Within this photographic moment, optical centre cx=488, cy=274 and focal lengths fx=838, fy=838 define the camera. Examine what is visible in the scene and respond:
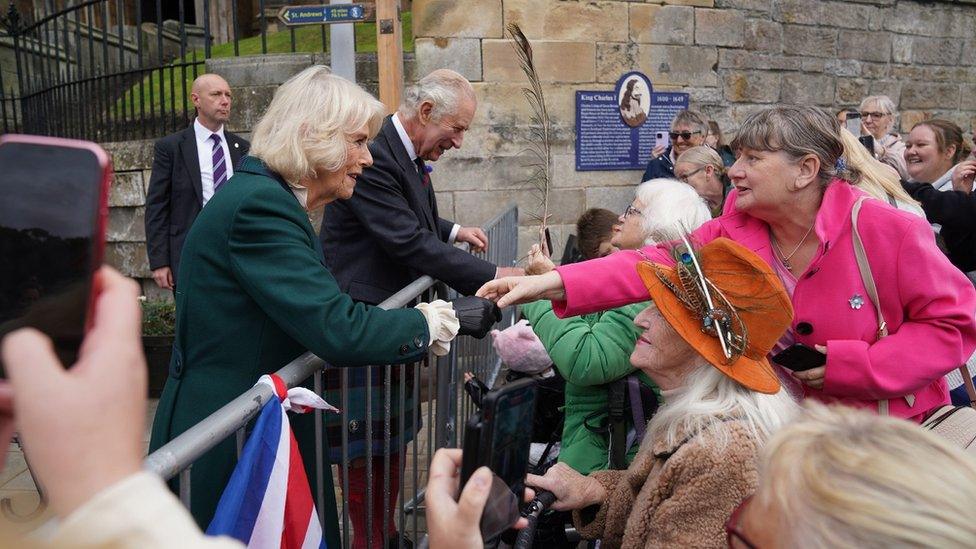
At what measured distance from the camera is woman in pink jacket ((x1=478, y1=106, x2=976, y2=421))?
2521mm

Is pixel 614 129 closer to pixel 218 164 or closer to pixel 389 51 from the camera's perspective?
pixel 389 51

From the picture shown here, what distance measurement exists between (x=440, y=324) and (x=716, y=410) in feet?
2.76

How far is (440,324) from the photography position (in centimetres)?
250

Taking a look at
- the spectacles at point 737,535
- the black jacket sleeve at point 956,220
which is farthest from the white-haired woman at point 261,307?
the black jacket sleeve at point 956,220

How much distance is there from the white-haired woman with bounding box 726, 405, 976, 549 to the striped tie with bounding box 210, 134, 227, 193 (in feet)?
18.3

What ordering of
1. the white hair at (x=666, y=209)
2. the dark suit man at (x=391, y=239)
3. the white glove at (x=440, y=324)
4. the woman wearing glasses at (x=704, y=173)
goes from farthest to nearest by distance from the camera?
the woman wearing glasses at (x=704, y=173)
the dark suit man at (x=391, y=239)
the white hair at (x=666, y=209)
the white glove at (x=440, y=324)

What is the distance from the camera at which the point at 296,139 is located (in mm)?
2387

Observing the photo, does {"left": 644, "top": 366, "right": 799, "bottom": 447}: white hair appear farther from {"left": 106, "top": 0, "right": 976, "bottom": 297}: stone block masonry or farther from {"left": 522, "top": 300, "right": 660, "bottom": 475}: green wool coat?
{"left": 106, "top": 0, "right": 976, "bottom": 297}: stone block masonry

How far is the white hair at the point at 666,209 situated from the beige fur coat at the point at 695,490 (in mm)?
1177

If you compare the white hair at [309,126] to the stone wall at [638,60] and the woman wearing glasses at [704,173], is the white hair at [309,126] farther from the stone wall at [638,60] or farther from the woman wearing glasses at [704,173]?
the stone wall at [638,60]

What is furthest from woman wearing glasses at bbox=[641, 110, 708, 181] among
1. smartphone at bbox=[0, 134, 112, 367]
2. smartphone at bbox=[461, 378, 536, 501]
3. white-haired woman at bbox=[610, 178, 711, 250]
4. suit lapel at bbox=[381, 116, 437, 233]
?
smartphone at bbox=[0, 134, 112, 367]

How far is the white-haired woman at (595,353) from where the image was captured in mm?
2893

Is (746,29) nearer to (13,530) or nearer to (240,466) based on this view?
(240,466)

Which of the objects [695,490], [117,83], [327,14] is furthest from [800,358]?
[117,83]
